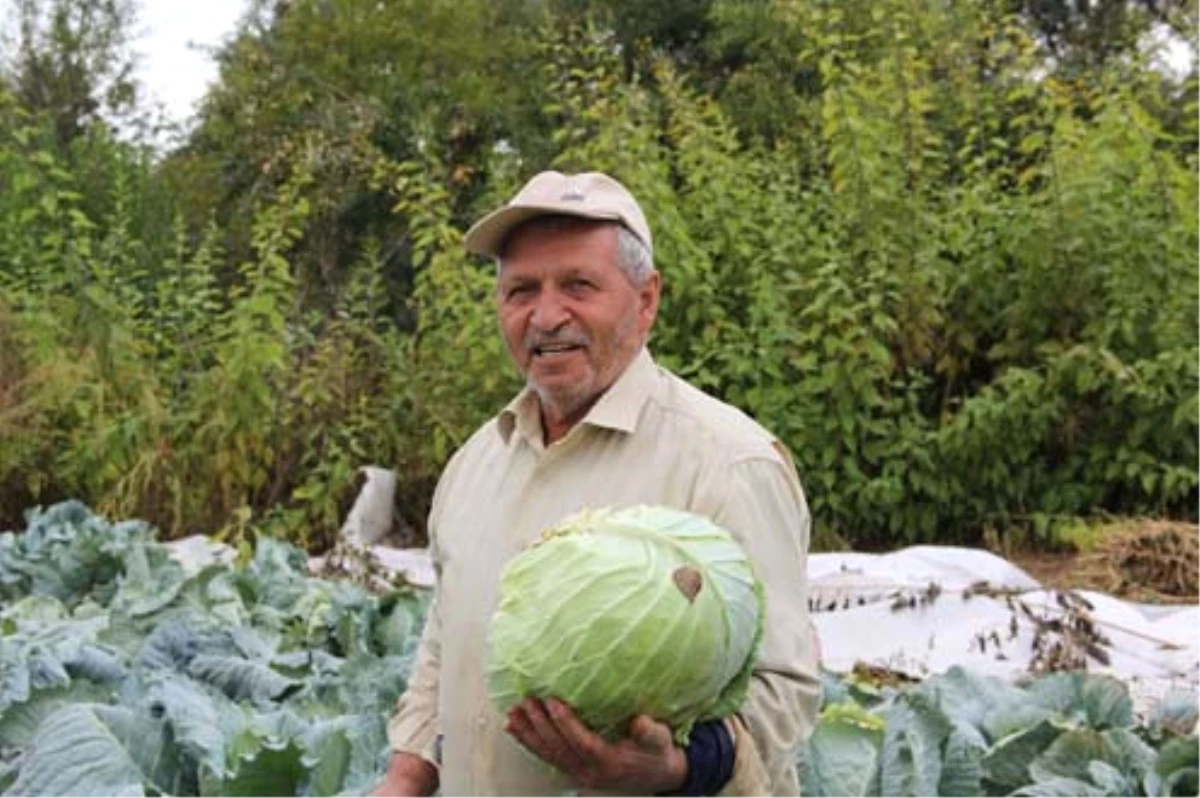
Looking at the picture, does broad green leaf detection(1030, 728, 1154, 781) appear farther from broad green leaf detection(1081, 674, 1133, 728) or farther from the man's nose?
the man's nose

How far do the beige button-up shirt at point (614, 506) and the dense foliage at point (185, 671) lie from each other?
842mm

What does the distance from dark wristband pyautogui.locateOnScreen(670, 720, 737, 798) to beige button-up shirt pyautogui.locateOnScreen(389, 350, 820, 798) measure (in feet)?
0.09

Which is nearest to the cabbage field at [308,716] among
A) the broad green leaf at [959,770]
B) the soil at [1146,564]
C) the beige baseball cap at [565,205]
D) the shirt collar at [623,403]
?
the broad green leaf at [959,770]

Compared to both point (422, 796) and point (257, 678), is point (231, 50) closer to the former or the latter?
point (257, 678)

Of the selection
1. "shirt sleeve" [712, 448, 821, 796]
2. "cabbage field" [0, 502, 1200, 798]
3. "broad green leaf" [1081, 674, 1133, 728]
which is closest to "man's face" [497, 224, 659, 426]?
"shirt sleeve" [712, 448, 821, 796]

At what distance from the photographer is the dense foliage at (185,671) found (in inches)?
126

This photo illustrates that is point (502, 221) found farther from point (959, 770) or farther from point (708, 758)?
point (959, 770)

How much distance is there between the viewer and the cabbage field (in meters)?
3.19

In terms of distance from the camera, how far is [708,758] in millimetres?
1964

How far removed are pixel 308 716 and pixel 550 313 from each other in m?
1.98

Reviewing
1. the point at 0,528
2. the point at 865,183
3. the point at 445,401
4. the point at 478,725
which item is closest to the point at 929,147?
the point at 865,183

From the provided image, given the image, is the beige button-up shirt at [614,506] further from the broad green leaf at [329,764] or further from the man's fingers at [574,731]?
the broad green leaf at [329,764]

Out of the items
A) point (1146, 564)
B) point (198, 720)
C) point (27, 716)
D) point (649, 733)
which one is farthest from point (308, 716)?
point (1146, 564)

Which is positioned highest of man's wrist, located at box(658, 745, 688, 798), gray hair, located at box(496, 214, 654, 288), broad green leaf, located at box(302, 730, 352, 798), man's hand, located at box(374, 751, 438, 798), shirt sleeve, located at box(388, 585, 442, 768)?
gray hair, located at box(496, 214, 654, 288)
